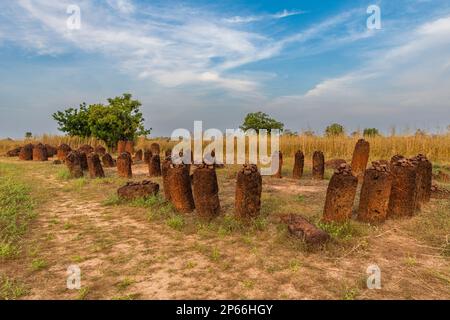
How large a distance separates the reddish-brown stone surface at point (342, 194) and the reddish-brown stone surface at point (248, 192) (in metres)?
1.08

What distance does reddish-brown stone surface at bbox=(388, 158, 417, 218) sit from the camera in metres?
5.96

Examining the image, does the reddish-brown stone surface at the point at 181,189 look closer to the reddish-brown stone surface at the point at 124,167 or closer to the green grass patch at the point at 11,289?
the green grass patch at the point at 11,289

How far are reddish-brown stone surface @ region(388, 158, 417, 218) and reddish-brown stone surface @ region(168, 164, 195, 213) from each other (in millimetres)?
3235

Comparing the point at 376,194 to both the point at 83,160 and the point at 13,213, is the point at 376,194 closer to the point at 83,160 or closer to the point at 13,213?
the point at 13,213

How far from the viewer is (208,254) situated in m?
4.61

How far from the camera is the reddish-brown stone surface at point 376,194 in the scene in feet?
18.4

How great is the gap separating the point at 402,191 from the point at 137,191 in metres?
4.77

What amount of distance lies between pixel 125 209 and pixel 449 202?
235 inches

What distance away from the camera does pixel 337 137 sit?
697 inches

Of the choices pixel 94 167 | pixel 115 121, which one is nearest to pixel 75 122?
pixel 115 121

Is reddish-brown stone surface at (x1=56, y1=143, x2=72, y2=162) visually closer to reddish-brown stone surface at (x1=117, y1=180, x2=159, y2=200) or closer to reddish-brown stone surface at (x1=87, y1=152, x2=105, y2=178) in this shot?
reddish-brown stone surface at (x1=87, y1=152, x2=105, y2=178)

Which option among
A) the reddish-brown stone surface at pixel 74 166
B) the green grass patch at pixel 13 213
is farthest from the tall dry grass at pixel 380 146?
the green grass patch at pixel 13 213

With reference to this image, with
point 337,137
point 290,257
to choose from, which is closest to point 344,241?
point 290,257
